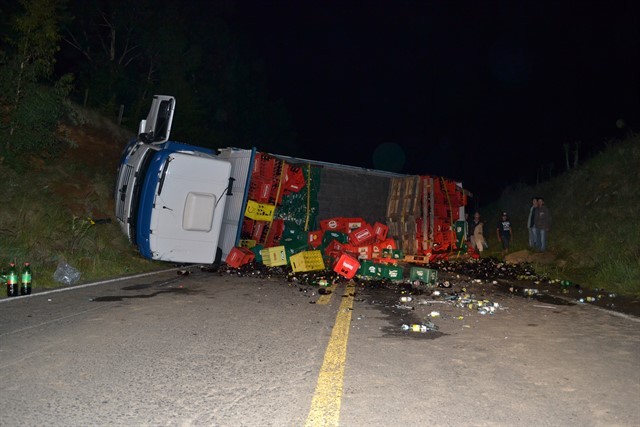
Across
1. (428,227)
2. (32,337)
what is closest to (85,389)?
(32,337)

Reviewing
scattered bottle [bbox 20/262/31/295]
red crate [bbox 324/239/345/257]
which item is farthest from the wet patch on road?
red crate [bbox 324/239/345/257]

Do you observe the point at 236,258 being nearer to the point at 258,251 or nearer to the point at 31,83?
the point at 258,251

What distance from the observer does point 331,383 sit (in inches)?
155

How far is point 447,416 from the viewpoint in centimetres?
341

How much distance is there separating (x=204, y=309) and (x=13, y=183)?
830cm

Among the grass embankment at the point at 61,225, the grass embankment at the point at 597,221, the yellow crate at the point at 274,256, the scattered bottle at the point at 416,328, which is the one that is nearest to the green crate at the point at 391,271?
the yellow crate at the point at 274,256

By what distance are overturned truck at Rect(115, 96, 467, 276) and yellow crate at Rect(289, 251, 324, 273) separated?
0.08 feet

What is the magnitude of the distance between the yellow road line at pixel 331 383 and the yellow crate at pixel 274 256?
625cm

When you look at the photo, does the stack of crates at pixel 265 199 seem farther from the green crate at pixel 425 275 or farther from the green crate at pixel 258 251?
the green crate at pixel 425 275

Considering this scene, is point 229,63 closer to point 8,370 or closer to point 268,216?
point 268,216

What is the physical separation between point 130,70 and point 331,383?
38095 millimetres

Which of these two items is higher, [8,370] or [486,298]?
[486,298]

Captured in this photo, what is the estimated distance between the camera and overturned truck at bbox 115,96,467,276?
33.8 ft

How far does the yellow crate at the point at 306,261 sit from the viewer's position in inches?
455
